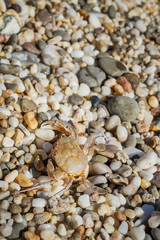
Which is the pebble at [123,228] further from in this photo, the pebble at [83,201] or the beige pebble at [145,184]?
the beige pebble at [145,184]

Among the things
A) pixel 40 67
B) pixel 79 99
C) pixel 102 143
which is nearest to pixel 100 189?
pixel 102 143

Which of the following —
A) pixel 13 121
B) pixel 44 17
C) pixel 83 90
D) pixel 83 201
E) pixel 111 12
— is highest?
pixel 111 12

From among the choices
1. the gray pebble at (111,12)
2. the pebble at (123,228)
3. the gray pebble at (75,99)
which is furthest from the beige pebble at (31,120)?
the gray pebble at (111,12)

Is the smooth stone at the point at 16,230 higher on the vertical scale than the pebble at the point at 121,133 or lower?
lower

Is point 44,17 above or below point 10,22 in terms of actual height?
above

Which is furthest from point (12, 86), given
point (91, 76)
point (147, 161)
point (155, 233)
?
point (155, 233)

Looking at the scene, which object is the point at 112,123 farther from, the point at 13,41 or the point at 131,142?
the point at 13,41

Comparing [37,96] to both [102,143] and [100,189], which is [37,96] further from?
[100,189]
